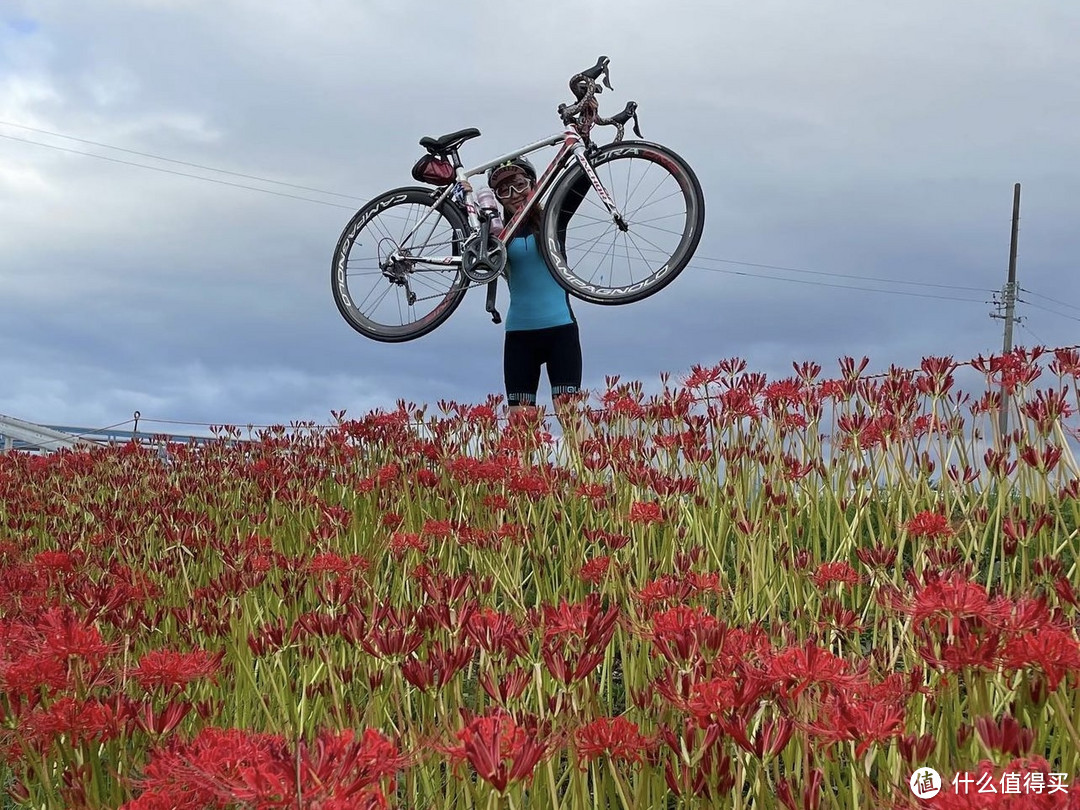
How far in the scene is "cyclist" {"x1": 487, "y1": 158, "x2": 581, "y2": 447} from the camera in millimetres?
7707

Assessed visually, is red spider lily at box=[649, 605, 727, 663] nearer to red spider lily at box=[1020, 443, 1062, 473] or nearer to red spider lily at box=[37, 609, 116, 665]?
red spider lily at box=[37, 609, 116, 665]

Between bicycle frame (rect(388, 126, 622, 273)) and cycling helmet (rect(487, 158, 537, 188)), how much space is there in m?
0.07

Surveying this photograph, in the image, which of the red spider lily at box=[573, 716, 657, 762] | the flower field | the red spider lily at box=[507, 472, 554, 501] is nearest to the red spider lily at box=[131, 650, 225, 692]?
the flower field

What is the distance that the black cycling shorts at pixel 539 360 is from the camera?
771 cm

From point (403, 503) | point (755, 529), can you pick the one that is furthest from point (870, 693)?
point (403, 503)

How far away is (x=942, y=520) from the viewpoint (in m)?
3.16

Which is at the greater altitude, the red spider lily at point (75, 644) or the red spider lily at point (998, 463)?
the red spider lily at point (998, 463)

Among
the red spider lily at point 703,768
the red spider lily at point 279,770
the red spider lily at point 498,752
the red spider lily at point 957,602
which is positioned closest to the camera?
the red spider lily at point 279,770

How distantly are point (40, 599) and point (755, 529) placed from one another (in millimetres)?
2716

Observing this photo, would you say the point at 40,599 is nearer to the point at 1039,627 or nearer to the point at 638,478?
the point at 638,478


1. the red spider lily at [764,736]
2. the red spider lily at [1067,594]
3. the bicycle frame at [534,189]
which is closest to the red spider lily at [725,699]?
the red spider lily at [764,736]

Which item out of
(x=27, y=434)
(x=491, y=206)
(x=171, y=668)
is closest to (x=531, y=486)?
(x=171, y=668)

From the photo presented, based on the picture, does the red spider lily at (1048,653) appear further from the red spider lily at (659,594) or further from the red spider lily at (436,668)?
the red spider lily at (436,668)

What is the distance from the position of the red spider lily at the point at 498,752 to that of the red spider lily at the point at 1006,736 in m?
0.67
